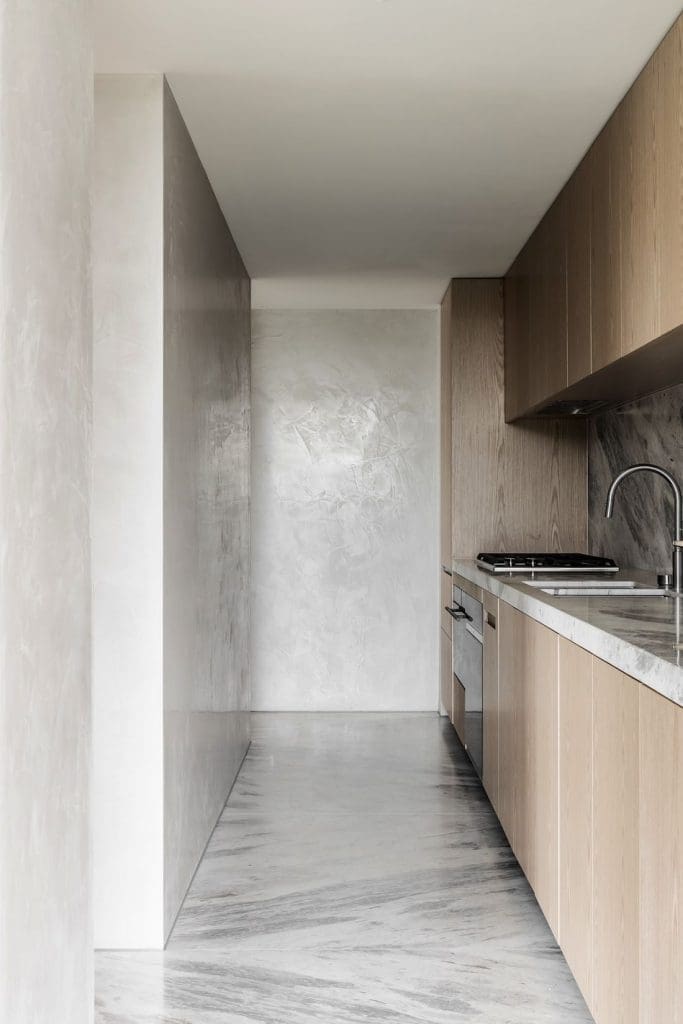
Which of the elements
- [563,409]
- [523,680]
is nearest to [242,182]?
[563,409]

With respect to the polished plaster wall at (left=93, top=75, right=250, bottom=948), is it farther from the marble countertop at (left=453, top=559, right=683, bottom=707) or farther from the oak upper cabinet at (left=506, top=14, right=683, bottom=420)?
the oak upper cabinet at (left=506, top=14, right=683, bottom=420)

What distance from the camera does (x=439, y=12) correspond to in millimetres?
2234

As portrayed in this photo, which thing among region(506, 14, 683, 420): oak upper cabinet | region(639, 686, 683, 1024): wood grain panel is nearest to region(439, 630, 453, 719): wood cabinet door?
region(506, 14, 683, 420): oak upper cabinet

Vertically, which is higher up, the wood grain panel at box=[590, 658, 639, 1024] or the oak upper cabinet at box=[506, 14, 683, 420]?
the oak upper cabinet at box=[506, 14, 683, 420]

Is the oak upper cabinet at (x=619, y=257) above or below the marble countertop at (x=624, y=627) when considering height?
above

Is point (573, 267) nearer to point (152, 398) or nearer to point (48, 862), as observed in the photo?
point (152, 398)

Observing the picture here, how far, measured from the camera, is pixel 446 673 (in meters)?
5.23

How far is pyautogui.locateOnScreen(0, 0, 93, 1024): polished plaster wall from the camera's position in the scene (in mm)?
1237

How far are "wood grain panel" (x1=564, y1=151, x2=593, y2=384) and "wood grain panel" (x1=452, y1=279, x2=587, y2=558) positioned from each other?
60.7 inches

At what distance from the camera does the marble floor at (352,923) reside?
7.38 feet

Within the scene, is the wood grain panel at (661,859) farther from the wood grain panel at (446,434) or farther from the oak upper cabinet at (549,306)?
the wood grain panel at (446,434)

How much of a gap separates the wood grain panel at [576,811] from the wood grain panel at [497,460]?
264 centimetres

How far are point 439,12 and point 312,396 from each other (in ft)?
11.6

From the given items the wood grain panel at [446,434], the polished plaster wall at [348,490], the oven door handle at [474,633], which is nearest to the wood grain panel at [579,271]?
the oven door handle at [474,633]
